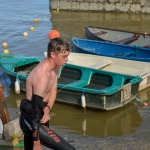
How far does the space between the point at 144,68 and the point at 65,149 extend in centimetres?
759

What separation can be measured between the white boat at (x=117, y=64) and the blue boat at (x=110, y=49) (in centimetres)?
68

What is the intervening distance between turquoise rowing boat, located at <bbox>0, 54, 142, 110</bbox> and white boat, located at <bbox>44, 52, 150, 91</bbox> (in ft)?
2.45

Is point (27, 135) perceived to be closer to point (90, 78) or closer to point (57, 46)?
point (57, 46)

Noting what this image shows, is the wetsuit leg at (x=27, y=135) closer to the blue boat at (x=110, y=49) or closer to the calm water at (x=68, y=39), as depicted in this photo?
the calm water at (x=68, y=39)

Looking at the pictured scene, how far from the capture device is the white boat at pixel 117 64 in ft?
36.1

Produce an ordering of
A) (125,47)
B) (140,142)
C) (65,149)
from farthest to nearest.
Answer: (125,47) → (140,142) → (65,149)

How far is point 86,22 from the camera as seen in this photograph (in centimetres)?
2272

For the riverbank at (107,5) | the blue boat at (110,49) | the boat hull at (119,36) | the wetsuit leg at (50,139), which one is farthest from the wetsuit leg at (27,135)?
the riverbank at (107,5)

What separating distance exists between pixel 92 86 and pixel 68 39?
9243 mm

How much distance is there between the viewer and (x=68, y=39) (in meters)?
19.4

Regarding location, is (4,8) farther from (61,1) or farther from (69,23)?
(69,23)

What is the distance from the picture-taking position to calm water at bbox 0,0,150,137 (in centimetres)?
922

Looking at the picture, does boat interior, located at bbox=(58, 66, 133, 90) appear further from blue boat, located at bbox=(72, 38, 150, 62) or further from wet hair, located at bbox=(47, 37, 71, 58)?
wet hair, located at bbox=(47, 37, 71, 58)

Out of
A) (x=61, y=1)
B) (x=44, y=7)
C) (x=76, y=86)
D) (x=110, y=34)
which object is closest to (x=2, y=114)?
(x=76, y=86)
